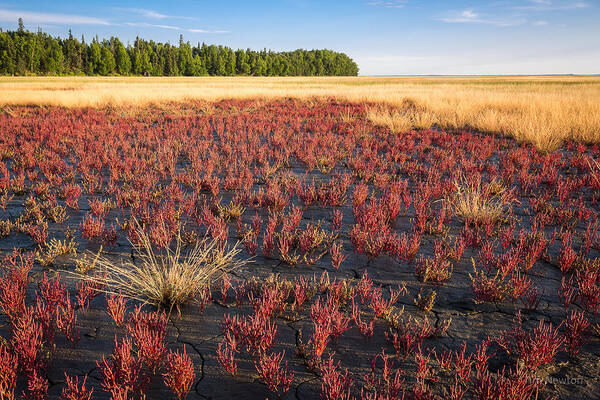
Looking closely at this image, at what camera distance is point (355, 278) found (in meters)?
3.20

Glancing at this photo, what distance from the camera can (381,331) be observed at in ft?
8.15

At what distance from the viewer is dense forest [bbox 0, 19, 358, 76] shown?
2539 inches

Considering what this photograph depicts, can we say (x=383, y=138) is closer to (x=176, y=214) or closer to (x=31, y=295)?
(x=176, y=214)

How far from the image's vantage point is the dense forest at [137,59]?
212 ft

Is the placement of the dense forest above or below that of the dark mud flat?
above

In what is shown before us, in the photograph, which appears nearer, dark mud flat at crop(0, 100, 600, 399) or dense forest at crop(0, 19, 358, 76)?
dark mud flat at crop(0, 100, 600, 399)

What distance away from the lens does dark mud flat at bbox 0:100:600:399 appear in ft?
6.79

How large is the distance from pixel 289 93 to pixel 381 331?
24.8 m

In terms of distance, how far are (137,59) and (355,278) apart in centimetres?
8845

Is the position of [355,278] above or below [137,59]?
below

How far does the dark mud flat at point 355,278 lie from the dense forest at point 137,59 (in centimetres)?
7935

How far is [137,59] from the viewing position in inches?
2970

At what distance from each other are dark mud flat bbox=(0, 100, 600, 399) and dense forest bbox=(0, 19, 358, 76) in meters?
79.3

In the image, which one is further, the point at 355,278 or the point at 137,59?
the point at 137,59
